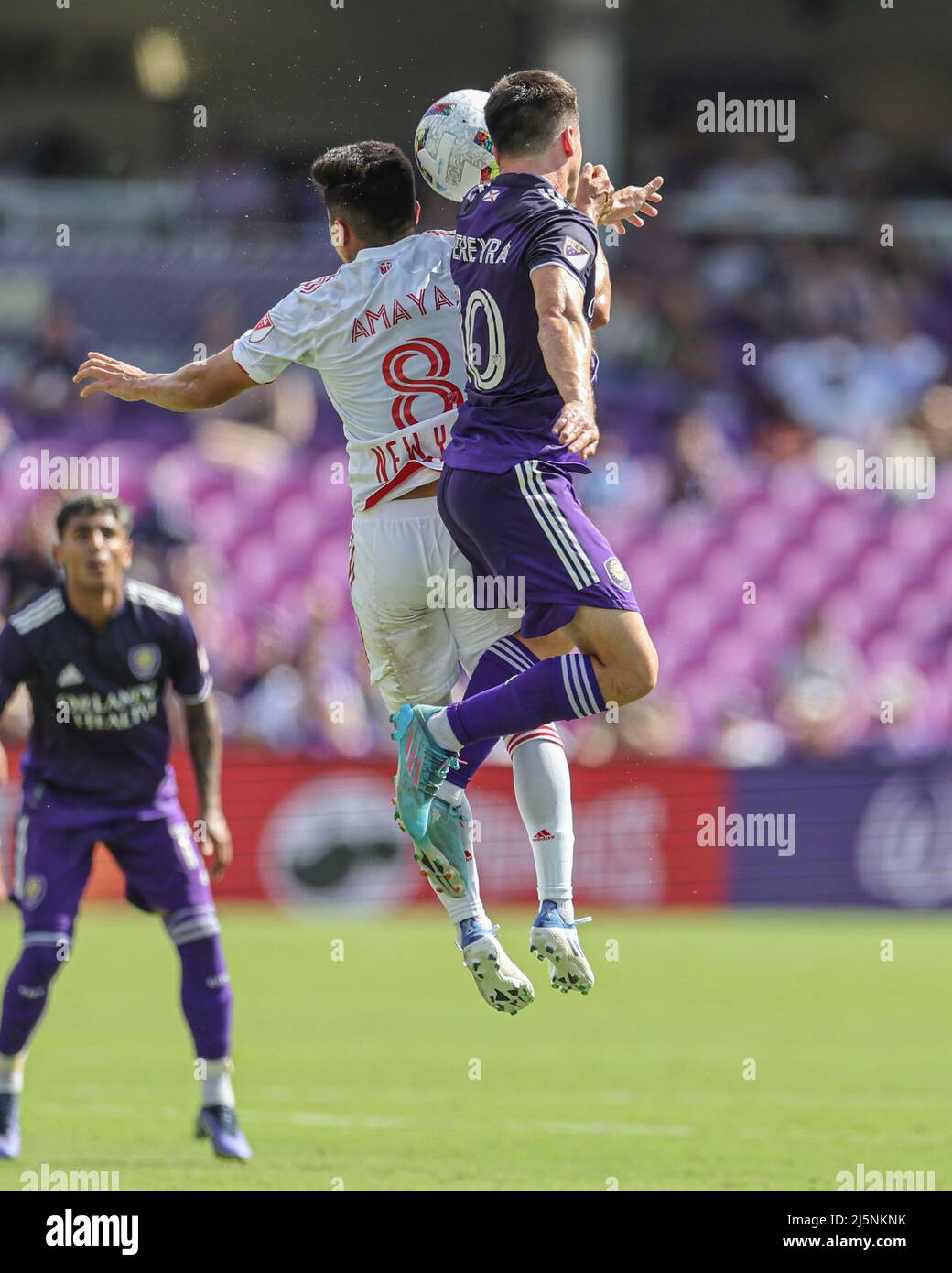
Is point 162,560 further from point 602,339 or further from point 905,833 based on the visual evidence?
point 905,833

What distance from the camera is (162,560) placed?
1736cm

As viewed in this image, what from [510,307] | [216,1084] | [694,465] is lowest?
[216,1084]

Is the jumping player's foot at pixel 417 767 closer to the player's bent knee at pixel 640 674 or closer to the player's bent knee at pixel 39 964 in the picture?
the player's bent knee at pixel 640 674

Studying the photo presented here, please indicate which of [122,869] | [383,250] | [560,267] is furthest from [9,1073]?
[560,267]

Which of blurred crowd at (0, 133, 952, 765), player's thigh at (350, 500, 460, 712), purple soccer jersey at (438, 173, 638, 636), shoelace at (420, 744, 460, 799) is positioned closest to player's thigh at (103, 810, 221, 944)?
player's thigh at (350, 500, 460, 712)

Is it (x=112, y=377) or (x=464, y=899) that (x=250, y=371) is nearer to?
(x=112, y=377)

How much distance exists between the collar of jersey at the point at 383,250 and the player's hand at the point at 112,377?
87cm

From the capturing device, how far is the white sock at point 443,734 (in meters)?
7.20

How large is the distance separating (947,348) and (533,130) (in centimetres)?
1665

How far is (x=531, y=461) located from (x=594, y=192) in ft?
3.73

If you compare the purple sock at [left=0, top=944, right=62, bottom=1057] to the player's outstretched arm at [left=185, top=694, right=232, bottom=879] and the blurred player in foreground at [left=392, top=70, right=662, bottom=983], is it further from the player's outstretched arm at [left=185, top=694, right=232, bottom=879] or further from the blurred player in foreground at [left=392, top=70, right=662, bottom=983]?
the blurred player in foreground at [left=392, top=70, right=662, bottom=983]

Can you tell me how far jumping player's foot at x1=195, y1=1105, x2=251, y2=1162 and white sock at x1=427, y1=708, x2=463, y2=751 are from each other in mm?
3082

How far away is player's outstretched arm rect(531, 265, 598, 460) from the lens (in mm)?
6504

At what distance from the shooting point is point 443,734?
284 inches
